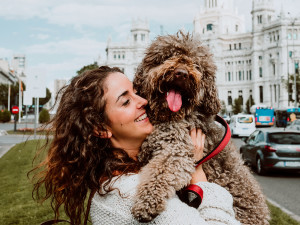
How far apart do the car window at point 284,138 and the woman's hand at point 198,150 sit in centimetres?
950

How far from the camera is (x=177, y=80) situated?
2.57 metres

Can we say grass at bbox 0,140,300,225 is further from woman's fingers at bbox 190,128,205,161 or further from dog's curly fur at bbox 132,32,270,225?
woman's fingers at bbox 190,128,205,161

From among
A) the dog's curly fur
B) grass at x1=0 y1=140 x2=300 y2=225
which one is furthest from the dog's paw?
grass at x1=0 y1=140 x2=300 y2=225

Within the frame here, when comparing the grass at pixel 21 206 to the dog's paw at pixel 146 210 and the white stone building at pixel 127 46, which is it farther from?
the white stone building at pixel 127 46

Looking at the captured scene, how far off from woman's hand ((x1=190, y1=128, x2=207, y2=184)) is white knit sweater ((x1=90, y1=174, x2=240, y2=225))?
0.16 meters

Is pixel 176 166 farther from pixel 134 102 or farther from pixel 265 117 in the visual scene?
pixel 265 117

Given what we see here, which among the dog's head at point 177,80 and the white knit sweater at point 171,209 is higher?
the dog's head at point 177,80

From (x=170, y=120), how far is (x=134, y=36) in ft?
385

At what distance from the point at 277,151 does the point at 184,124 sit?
9372mm

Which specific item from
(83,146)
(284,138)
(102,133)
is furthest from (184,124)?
(284,138)

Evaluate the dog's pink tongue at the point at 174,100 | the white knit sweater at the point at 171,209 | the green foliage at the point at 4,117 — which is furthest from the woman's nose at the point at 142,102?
the green foliage at the point at 4,117

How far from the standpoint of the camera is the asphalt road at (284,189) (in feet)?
24.1

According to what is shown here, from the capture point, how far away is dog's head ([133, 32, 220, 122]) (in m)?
2.57

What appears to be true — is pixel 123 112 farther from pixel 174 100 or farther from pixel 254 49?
pixel 254 49
